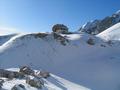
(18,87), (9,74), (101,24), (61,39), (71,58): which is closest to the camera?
(18,87)

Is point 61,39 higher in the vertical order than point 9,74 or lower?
higher

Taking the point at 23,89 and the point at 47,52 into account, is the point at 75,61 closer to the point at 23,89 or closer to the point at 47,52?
the point at 47,52

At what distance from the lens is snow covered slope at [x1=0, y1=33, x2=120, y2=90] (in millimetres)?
37500

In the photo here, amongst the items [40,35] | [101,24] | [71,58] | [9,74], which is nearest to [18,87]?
[9,74]

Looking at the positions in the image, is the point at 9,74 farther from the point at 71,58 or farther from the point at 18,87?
the point at 71,58

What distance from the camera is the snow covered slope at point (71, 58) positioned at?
37.5 metres

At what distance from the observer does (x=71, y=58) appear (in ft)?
147

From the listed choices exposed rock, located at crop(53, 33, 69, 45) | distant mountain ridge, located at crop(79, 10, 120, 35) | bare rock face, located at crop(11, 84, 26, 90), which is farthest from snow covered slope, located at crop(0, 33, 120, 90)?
distant mountain ridge, located at crop(79, 10, 120, 35)

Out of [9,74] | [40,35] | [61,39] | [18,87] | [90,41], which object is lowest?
[18,87]

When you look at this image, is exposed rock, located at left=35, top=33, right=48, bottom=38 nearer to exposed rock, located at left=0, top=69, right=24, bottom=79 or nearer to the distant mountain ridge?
exposed rock, located at left=0, top=69, right=24, bottom=79

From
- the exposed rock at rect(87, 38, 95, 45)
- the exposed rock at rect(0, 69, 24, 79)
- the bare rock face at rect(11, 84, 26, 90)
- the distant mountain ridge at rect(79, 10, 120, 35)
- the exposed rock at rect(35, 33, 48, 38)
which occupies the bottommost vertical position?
the bare rock face at rect(11, 84, 26, 90)

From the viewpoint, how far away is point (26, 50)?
4691cm

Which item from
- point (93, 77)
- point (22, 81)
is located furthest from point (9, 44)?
point (22, 81)

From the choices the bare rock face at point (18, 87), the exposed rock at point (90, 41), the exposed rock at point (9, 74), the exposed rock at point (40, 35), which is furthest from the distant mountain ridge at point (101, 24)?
the bare rock face at point (18, 87)
